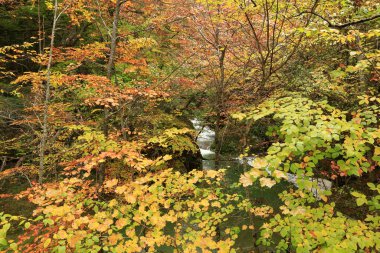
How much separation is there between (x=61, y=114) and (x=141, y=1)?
928 centimetres

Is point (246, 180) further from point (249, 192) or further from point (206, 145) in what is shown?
point (206, 145)

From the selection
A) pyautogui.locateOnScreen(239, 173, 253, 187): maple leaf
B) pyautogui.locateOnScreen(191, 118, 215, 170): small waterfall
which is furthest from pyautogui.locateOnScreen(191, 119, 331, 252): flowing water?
pyautogui.locateOnScreen(239, 173, 253, 187): maple leaf

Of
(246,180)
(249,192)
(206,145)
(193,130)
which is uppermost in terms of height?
(246,180)

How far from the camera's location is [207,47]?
1030 centimetres

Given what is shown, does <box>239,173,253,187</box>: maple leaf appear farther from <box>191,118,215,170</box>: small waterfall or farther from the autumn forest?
<box>191,118,215,170</box>: small waterfall

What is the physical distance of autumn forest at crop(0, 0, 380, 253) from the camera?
151 inches

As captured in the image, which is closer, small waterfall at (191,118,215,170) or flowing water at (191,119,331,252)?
flowing water at (191,119,331,252)

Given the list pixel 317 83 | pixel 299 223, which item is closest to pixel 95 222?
pixel 299 223

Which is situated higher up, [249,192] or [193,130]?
[193,130]

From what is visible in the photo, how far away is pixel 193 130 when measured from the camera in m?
9.62

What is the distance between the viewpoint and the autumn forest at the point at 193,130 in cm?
385

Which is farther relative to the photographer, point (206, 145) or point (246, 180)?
point (206, 145)

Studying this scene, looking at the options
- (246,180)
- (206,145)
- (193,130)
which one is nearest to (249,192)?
(193,130)

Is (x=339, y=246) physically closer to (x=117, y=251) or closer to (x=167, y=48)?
(x=117, y=251)
